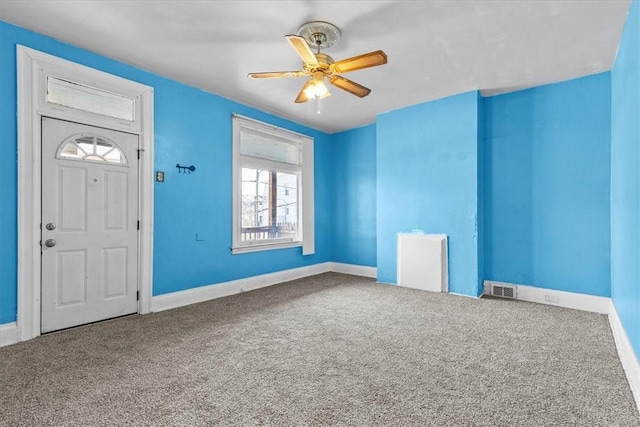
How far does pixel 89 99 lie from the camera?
3.18 metres

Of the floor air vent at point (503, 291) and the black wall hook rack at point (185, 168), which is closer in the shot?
the black wall hook rack at point (185, 168)

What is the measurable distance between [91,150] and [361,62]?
276 cm

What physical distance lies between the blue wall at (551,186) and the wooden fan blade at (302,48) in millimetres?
2970

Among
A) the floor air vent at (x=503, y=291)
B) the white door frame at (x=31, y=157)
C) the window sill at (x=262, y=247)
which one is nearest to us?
the white door frame at (x=31, y=157)

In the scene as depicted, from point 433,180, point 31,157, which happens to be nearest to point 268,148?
point 433,180

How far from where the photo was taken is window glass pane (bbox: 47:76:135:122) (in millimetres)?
2963

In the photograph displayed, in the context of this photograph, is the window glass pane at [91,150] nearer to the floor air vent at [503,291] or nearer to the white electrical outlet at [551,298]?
the floor air vent at [503,291]

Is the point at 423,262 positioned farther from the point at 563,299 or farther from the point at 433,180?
the point at 563,299

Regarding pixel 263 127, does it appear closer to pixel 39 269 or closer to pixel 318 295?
pixel 318 295

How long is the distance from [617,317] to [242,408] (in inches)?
129

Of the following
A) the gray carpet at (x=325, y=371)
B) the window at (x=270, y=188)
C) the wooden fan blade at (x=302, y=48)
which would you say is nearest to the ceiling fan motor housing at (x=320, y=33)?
the wooden fan blade at (x=302, y=48)

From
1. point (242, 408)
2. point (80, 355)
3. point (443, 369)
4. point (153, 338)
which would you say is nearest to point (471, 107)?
point (443, 369)

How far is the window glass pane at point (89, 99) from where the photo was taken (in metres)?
2.96

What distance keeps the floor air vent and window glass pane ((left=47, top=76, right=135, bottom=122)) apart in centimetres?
490
